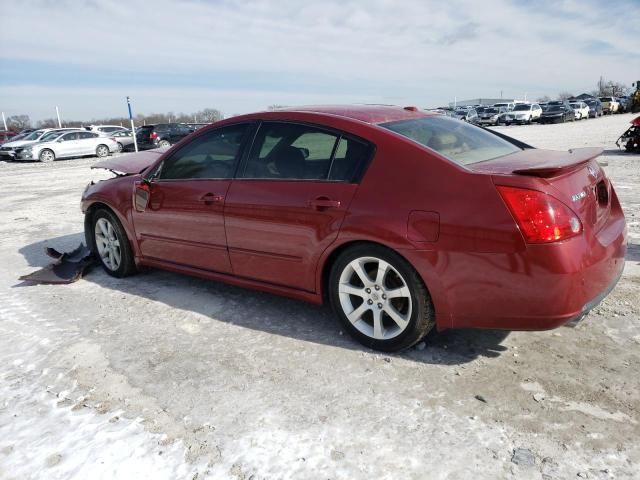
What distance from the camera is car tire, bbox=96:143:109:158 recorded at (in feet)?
84.0

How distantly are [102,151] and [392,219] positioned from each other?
83.7 feet

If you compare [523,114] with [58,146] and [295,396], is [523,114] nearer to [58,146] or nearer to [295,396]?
[58,146]

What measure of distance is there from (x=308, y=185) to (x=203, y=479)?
6.32ft

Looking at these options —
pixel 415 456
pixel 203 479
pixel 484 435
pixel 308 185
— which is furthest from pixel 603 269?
pixel 203 479

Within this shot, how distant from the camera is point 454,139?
360 centimetres

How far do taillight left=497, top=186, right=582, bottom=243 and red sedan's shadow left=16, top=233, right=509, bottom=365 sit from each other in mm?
945

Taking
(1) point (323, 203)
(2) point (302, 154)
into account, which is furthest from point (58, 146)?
(1) point (323, 203)

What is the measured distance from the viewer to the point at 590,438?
248cm

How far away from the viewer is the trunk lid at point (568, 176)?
9.41 ft

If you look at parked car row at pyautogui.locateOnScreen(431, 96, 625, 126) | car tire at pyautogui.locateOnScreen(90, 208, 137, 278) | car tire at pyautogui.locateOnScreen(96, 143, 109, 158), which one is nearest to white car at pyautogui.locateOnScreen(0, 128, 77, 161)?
car tire at pyautogui.locateOnScreen(96, 143, 109, 158)

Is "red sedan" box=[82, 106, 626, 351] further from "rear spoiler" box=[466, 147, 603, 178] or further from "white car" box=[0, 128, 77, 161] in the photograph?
"white car" box=[0, 128, 77, 161]

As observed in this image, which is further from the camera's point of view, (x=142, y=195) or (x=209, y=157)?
(x=142, y=195)

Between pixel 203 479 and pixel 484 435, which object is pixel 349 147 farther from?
pixel 203 479

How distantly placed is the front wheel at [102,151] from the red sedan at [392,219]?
76.0 feet
